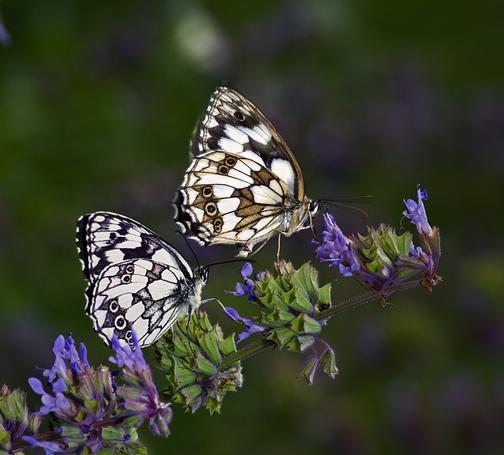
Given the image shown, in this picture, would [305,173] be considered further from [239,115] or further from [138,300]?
[138,300]

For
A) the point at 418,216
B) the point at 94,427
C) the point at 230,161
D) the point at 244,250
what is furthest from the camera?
the point at 230,161

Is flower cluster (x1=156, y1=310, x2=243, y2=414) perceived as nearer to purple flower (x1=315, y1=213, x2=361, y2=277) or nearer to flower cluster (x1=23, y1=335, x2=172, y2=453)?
flower cluster (x1=23, y1=335, x2=172, y2=453)

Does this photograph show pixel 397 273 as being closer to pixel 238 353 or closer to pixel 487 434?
pixel 238 353

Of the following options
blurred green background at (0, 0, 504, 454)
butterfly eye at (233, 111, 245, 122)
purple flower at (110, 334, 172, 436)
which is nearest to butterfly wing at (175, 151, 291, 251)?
butterfly eye at (233, 111, 245, 122)

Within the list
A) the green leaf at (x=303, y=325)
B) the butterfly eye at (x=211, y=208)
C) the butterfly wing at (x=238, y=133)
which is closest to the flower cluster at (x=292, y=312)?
the green leaf at (x=303, y=325)

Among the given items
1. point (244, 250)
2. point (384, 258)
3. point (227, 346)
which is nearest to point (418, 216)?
point (384, 258)

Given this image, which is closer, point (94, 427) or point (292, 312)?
point (94, 427)
